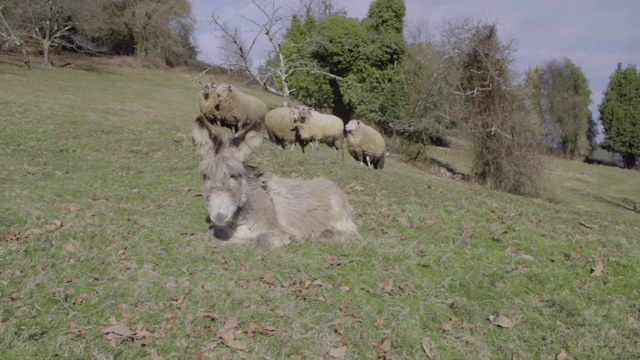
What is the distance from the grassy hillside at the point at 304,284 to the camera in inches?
183

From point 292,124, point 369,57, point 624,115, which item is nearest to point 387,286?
point 292,124

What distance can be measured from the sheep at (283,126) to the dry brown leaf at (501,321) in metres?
18.4

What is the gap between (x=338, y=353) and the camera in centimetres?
467

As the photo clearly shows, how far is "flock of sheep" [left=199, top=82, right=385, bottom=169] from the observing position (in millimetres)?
23641

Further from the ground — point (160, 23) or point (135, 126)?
point (160, 23)

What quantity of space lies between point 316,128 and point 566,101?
51.4 metres

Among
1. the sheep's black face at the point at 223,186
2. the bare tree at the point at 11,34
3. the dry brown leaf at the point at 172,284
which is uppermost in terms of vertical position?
the bare tree at the point at 11,34

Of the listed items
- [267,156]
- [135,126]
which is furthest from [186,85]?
[267,156]

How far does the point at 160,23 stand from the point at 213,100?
35.8 m

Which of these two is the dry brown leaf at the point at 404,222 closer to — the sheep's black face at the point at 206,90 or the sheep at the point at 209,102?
the sheep at the point at 209,102

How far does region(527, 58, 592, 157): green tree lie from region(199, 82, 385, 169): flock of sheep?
44.5 metres

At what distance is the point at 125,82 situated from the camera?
44125 millimetres

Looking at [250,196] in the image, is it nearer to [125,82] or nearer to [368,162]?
[368,162]

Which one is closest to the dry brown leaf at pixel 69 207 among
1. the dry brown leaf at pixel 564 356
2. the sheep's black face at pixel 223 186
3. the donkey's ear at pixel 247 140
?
the sheep's black face at pixel 223 186
